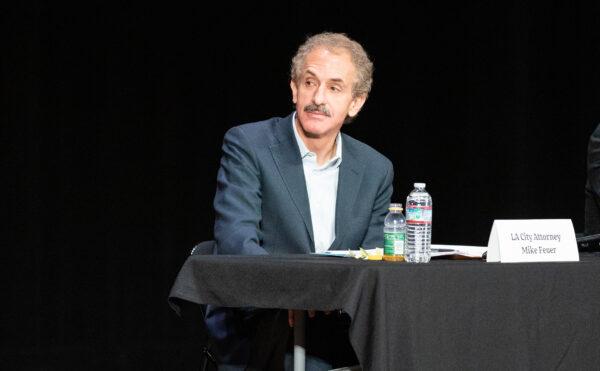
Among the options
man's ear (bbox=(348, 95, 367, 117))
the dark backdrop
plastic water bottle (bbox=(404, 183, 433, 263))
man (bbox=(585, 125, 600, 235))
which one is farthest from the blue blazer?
the dark backdrop

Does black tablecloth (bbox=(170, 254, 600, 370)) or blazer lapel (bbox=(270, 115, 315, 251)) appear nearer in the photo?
black tablecloth (bbox=(170, 254, 600, 370))

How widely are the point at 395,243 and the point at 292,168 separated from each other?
0.66 metres

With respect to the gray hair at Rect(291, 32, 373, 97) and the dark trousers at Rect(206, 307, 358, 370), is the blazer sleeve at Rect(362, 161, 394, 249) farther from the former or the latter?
the dark trousers at Rect(206, 307, 358, 370)

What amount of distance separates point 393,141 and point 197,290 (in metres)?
3.39

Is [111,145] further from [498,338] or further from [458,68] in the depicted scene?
[498,338]

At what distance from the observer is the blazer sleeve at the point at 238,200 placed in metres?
2.32

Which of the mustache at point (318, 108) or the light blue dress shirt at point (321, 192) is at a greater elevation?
the mustache at point (318, 108)

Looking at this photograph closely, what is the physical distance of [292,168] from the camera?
8.39 feet

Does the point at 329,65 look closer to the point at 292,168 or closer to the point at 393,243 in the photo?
the point at 292,168

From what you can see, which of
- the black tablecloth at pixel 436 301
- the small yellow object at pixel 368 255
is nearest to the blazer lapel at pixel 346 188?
the small yellow object at pixel 368 255

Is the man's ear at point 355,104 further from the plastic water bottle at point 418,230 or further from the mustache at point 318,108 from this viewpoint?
the plastic water bottle at point 418,230

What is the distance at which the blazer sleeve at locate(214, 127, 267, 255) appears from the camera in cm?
232

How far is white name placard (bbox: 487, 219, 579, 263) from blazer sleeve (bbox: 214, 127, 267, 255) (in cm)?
63

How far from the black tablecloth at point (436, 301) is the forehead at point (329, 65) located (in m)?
0.83
